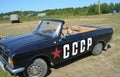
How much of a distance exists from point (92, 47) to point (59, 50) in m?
1.89

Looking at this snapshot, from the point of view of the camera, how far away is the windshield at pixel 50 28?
19.3 ft

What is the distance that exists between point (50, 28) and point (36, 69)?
58.9 inches

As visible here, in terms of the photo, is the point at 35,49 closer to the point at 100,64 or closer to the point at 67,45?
the point at 67,45

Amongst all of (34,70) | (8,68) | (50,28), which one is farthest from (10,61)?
(50,28)

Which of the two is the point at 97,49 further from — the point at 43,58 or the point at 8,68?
the point at 8,68

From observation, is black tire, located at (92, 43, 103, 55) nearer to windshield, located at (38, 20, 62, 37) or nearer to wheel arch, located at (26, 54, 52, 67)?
windshield, located at (38, 20, 62, 37)

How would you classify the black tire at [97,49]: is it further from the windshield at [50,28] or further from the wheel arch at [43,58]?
the wheel arch at [43,58]

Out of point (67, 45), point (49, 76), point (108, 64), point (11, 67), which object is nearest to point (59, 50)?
point (67, 45)

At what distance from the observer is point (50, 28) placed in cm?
610

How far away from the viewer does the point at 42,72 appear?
17.9 ft

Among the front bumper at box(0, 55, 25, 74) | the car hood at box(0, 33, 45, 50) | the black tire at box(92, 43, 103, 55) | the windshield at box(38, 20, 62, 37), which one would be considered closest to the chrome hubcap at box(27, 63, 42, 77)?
the front bumper at box(0, 55, 25, 74)

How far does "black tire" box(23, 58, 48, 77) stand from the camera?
207 inches

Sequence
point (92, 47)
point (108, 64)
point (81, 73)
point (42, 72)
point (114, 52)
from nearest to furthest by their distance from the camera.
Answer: point (42, 72)
point (81, 73)
point (108, 64)
point (92, 47)
point (114, 52)

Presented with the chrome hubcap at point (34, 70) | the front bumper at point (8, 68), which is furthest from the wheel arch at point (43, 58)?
the front bumper at point (8, 68)
